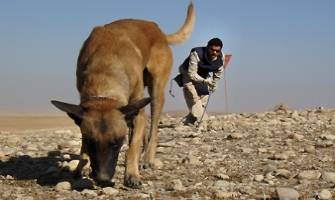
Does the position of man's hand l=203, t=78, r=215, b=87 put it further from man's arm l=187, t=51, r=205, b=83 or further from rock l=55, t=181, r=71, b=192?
rock l=55, t=181, r=71, b=192

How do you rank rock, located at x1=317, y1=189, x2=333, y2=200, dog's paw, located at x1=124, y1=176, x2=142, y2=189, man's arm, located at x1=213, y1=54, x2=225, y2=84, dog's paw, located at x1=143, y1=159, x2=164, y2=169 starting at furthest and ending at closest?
man's arm, located at x1=213, y1=54, x2=225, y2=84, dog's paw, located at x1=143, y1=159, x2=164, y2=169, dog's paw, located at x1=124, y1=176, x2=142, y2=189, rock, located at x1=317, y1=189, x2=333, y2=200

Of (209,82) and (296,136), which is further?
(209,82)

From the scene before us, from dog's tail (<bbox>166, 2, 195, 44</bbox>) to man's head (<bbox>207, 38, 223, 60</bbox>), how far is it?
279cm

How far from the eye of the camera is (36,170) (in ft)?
31.0

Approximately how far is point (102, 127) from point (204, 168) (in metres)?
2.72

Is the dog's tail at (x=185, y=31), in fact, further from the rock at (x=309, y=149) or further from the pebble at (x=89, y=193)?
the pebble at (x=89, y=193)

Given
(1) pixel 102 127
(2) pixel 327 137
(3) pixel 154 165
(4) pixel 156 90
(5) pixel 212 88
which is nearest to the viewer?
(1) pixel 102 127

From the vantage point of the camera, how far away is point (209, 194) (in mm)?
7648

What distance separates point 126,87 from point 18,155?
135 inches

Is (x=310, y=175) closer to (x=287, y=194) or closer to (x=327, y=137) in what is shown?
(x=287, y=194)

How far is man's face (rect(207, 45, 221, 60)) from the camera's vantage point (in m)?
16.0

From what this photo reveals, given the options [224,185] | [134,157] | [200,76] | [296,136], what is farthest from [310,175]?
[200,76]

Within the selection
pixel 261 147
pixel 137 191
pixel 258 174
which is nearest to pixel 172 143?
pixel 261 147

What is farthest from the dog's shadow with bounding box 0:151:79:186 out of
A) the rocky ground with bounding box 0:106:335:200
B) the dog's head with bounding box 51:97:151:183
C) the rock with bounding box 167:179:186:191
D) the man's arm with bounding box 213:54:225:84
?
the man's arm with bounding box 213:54:225:84
